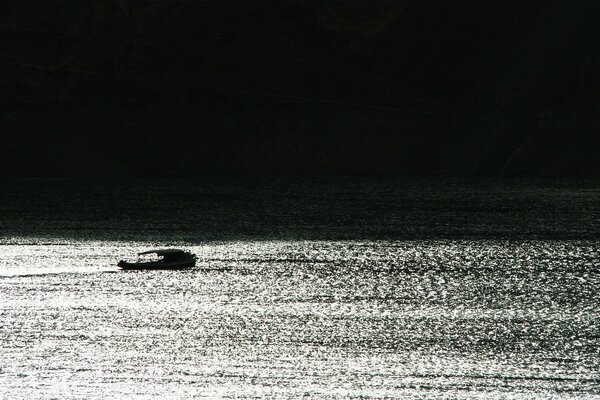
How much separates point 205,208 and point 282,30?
65.8 m

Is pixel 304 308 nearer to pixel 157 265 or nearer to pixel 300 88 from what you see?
pixel 157 265

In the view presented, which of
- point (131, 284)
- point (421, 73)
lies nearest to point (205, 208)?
point (131, 284)

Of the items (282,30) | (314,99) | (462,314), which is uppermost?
(282,30)

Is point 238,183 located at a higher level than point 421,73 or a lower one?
lower

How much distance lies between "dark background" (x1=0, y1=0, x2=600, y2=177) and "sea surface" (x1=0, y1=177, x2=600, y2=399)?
175 feet

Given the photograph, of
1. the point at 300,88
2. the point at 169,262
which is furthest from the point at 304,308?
the point at 300,88

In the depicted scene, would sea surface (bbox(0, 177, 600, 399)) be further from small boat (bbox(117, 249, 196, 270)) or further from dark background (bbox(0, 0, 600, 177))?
dark background (bbox(0, 0, 600, 177))

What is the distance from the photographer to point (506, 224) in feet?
236

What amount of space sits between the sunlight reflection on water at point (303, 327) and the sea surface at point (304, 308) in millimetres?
87

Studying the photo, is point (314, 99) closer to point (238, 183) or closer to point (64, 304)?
point (238, 183)

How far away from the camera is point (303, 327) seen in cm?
3123

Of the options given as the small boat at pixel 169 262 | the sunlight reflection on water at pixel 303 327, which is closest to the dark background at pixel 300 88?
the sunlight reflection on water at pixel 303 327

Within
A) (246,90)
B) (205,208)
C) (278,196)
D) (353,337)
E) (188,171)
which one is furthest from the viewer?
(246,90)

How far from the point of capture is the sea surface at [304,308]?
24.2 meters
